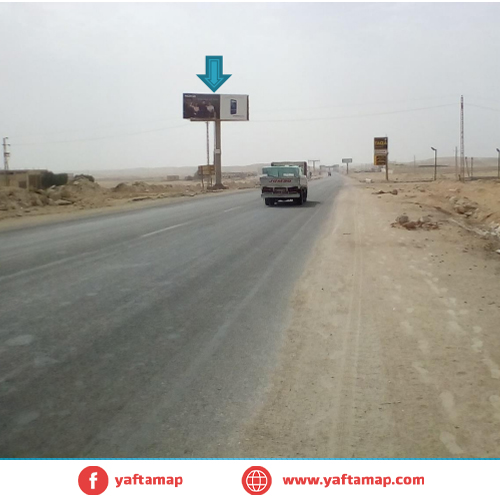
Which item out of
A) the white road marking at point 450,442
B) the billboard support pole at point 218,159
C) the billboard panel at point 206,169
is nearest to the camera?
the white road marking at point 450,442

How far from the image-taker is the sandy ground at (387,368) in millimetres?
3896

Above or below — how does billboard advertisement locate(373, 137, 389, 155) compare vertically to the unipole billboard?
below

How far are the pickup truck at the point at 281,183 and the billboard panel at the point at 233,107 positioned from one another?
3622cm

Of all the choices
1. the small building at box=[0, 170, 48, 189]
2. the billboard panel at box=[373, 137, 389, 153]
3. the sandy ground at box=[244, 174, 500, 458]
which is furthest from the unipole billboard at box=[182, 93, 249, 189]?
the sandy ground at box=[244, 174, 500, 458]

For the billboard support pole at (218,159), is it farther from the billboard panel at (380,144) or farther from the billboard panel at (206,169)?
the billboard panel at (380,144)

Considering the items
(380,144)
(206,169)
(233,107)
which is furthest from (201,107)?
(380,144)
